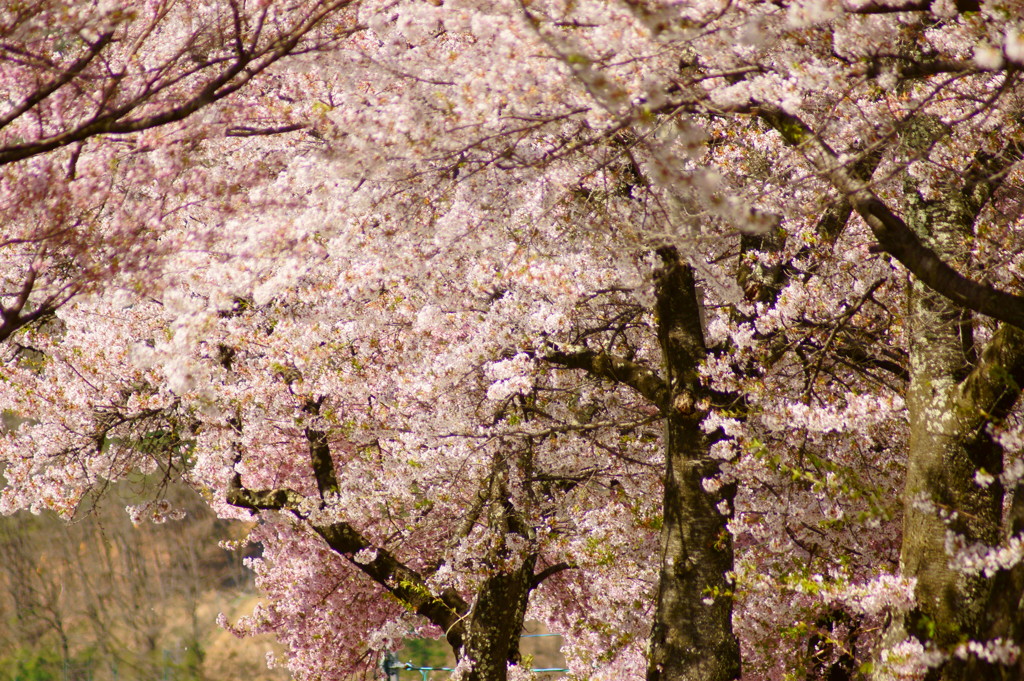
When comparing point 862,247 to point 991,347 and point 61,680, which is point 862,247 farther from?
point 61,680

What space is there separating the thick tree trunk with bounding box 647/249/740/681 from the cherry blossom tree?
0.09 feet

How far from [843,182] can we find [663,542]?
3.45 meters

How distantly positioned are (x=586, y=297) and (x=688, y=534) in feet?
7.19

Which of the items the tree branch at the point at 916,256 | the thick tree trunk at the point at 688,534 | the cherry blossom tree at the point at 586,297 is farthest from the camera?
the thick tree trunk at the point at 688,534

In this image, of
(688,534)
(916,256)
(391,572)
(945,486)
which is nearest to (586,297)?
(688,534)

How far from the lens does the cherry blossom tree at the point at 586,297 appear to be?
5.70 metres

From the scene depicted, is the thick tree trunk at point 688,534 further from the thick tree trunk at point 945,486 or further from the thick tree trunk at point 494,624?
the thick tree trunk at point 494,624

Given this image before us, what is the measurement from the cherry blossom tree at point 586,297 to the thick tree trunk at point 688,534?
3 centimetres

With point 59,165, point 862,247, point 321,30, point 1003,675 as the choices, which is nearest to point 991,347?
point 1003,675

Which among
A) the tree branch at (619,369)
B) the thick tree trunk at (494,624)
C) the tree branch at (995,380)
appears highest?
the tree branch at (619,369)

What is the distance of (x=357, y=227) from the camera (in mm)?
7887

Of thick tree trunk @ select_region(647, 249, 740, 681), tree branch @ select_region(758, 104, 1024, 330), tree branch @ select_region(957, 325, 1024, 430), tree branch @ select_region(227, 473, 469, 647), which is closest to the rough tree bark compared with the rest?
tree branch @ select_region(957, 325, 1024, 430)

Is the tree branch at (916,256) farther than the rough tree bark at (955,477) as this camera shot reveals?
No

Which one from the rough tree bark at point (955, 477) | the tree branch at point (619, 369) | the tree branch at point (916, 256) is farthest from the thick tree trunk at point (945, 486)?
the tree branch at point (619, 369)
